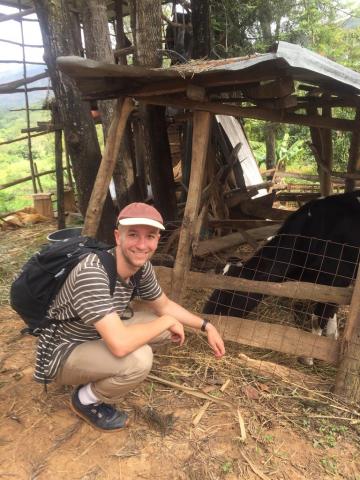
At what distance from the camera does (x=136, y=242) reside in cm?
243

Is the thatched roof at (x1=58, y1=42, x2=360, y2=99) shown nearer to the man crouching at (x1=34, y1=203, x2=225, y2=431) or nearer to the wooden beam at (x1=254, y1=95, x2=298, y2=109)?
the wooden beam at (x1=254, y1=95, x2=298, y2=109)

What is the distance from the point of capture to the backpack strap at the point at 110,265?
7.97 feet

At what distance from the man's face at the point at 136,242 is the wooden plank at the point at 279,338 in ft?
5.13

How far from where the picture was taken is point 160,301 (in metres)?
2.95

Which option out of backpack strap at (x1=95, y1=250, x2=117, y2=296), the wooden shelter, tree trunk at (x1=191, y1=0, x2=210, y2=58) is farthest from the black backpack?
tree trunk at (x1=191, y1=0, x2=210, y2=58)

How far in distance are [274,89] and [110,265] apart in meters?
1.93

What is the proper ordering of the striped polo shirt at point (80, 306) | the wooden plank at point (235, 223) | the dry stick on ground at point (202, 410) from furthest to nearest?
the wooden plank at point (235, 223), the dry stick on ground at point (202, 410), the striped polo shirt at point (80, 306)

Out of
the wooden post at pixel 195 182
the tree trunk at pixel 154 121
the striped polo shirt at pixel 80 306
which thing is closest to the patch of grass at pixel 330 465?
the striped polo shirt at pixel 80 306

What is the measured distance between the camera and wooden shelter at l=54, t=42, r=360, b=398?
3.07m

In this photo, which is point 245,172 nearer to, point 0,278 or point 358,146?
point 358,146

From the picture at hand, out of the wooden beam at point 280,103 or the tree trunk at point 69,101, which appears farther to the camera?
the tree trunk at point 69,101

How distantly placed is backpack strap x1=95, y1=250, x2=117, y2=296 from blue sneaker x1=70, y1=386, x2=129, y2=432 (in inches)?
36.1

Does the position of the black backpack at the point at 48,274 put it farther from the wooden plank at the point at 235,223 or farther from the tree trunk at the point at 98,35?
the wooden plank at the point at 235,223

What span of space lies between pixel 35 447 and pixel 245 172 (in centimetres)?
587
